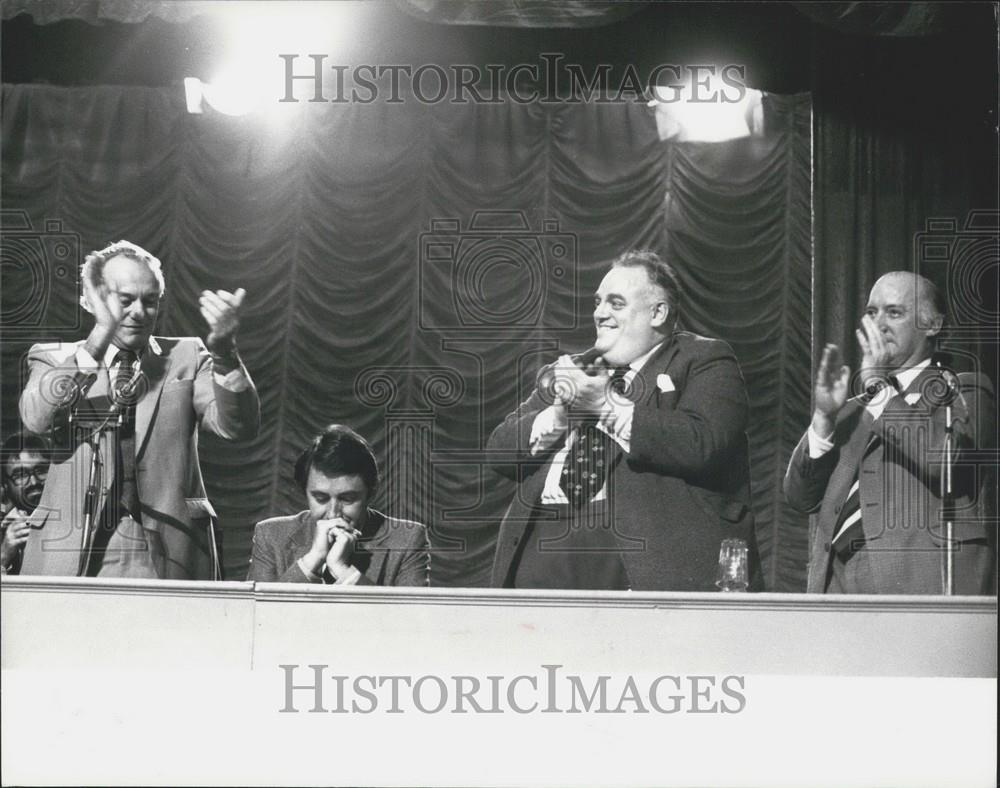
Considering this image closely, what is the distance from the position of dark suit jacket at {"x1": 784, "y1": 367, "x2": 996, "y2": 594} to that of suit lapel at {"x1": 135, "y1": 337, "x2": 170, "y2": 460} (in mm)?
2608

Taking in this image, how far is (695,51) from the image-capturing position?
17.3 feet

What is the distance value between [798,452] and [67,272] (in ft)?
10.2

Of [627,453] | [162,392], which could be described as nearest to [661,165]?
[627,453]

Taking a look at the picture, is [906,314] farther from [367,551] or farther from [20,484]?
[20,484]

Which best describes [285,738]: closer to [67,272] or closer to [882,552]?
[67,272]

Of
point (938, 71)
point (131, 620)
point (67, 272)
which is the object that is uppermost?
point (938, 71)

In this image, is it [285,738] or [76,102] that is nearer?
[285,738]

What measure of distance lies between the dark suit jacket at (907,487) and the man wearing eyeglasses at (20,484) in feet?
10.1

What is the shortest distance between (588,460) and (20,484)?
7.70ft

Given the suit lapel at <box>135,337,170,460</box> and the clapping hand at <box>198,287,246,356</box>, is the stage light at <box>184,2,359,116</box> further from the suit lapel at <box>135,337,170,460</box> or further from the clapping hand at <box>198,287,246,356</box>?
the suit lapel at <box>135,337,170,460</box>

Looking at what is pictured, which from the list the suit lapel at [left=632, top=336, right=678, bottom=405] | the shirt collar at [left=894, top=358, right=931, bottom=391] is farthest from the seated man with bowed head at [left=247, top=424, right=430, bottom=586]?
the shirt collar at [left=894, top=358, right=931, bottom=391]

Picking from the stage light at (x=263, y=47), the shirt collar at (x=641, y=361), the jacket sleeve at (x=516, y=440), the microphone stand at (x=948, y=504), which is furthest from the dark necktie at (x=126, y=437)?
the microphone stand at (x=948, y=504)

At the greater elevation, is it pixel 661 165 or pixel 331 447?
pixel 661 165

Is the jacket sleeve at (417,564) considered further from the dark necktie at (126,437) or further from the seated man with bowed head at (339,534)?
the dark necktie at (126,437)
